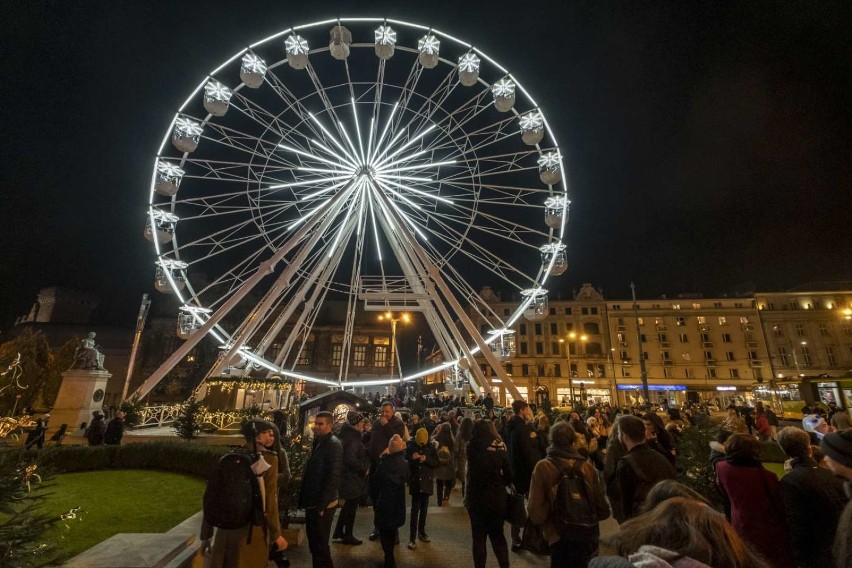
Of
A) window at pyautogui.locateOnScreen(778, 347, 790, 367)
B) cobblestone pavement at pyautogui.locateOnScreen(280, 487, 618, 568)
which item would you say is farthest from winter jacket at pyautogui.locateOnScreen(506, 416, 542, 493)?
window at pyautogui.locateOnScreen(778, 347, 790, 367)

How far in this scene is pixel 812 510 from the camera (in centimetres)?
373

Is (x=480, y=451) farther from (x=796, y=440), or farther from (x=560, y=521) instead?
(x=796, y=440)

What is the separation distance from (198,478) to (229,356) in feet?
21.6

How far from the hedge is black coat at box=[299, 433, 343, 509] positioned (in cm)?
744

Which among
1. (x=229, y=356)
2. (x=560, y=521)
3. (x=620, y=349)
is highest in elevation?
(x=620, y=349)

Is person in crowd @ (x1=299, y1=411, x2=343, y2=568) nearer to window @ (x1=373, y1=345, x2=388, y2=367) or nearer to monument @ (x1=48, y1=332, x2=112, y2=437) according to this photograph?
monument @ (x1=48, y1=332, x2=112, y2=437)

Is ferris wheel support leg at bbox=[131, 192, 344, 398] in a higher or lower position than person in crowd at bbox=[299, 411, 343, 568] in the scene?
higher

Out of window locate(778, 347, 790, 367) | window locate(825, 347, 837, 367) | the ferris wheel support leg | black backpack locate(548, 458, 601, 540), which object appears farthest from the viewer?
Answer: window locate(778, 347, 790, 367)

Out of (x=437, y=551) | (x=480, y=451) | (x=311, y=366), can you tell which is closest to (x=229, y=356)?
(x=437, y=551)

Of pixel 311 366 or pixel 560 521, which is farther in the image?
pixel 311 366

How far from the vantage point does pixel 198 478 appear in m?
11.1

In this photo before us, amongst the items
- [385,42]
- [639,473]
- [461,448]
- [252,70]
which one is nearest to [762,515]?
[639,473]

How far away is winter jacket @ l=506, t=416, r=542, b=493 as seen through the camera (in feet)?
23.3

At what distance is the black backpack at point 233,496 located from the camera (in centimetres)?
425
